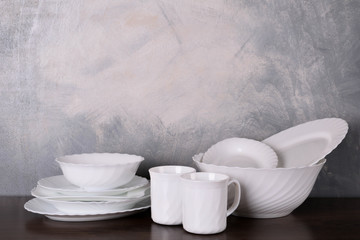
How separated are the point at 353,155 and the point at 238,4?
0.53 meters

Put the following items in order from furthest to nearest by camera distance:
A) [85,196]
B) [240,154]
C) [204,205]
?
[240,154] → [85,196] → [204,205]

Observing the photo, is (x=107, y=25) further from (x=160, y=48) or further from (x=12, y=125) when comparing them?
(x=12, y=125)

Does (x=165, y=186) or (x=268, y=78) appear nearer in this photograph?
(x=165, y=186)

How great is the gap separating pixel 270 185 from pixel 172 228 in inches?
9.1

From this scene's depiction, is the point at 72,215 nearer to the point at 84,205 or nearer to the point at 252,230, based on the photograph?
the point at 84,205

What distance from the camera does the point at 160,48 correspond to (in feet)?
3.97

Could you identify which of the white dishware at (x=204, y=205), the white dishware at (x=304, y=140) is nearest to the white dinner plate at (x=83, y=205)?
the white dishware at (x=204, y=205)

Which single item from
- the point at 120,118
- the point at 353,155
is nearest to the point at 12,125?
the point at 120,118

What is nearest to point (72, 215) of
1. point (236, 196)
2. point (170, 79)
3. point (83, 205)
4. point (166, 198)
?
point (83, 205)

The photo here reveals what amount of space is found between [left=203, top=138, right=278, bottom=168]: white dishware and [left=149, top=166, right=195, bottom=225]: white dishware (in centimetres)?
20

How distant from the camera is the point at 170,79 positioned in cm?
121

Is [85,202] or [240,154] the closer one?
[85,202]

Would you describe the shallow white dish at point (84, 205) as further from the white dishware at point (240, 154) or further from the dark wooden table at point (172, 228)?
the white dishware at point (240, 154)

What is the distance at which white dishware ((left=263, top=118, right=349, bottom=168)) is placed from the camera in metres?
1.09
